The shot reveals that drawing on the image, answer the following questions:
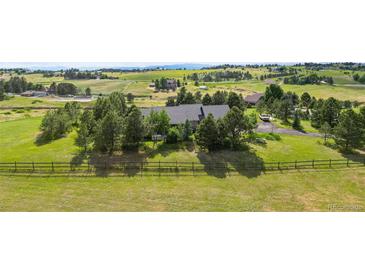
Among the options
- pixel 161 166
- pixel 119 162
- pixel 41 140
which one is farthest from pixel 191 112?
pixel 41 140

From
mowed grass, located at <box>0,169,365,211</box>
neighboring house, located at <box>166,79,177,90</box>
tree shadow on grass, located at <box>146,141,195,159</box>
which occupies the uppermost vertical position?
neighboring house, located at <box>166,79,177,90</box>

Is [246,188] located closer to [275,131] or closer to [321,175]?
[321,175]

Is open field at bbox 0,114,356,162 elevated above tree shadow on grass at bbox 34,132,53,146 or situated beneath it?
situated beneath

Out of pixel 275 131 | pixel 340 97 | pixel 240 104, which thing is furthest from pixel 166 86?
pixel 275 131

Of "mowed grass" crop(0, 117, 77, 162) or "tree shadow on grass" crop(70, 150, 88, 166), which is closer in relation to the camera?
"tree shadow on grass" crop(70, 150, 88, 166)

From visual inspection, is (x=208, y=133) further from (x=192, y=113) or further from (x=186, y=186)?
(x=192, y=113)

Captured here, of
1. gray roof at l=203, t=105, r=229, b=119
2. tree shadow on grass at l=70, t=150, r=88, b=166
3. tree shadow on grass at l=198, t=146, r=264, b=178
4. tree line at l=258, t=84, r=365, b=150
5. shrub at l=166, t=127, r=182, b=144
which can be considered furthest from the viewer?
gray roof at l=203, t=105, r=229, b=119

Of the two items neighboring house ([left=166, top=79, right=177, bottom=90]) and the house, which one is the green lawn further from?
neighboring house ([left=166, top=79, right=177, bottom=90])

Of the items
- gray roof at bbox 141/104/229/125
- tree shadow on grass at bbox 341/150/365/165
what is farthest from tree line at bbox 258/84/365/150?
gray roof at bbox 141/104/229/125
